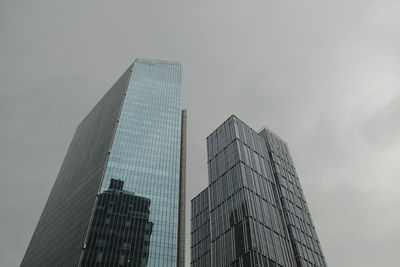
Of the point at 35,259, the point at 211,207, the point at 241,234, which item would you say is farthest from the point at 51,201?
the point at 241,234

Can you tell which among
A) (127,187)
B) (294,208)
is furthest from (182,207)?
(294,208)

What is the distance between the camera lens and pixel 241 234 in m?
118

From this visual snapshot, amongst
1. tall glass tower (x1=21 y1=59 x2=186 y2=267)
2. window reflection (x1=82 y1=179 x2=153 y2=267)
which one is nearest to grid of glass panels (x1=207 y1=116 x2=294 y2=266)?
tall glass tower (x1=21 y1=59 x2=186 y2=267)

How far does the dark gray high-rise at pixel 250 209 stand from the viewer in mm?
116688

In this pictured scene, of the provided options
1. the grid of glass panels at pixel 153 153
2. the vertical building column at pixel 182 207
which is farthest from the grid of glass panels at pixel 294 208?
the grid of glass panels at pixel 153 153

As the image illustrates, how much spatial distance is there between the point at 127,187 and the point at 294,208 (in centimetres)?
7622

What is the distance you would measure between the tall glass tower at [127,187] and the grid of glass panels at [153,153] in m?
0.28

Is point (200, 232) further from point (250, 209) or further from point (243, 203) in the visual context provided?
point (250, 209)

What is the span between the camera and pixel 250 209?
123250mm

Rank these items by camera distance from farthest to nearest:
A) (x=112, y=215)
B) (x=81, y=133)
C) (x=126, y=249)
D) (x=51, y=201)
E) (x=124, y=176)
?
(x=81, y=133) → (x=51, y=201) → (x=124, y=176) → (x=112, y=215) → (x=126, y=249)

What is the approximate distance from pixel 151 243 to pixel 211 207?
159 feet

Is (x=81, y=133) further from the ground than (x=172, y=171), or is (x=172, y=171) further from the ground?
(x=81, y=133)

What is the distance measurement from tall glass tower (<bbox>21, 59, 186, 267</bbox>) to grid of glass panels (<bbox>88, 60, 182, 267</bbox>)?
0.28 metres

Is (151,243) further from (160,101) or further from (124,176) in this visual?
(160,101)
